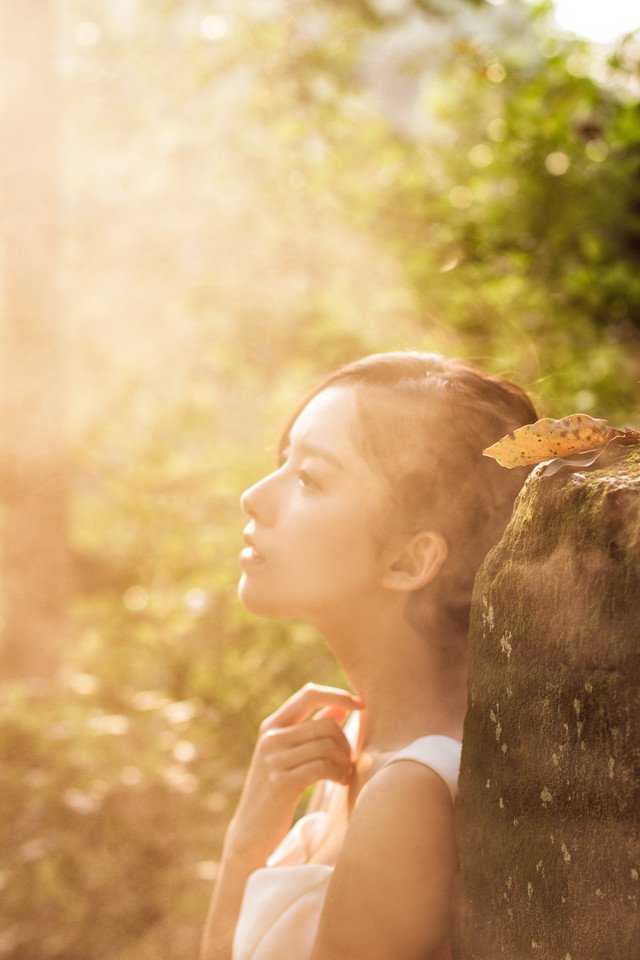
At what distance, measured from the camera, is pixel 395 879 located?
4.31ft

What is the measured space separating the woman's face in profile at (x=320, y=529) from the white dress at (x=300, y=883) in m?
0.28

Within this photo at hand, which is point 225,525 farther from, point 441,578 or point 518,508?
point 518,508

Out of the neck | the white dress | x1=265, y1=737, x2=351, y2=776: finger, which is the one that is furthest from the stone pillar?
x1=265, y1=737, x2=351, y2=776: finger

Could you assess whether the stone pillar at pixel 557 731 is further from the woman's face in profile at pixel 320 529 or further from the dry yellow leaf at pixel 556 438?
the woman's face in profile at pixel 320 529

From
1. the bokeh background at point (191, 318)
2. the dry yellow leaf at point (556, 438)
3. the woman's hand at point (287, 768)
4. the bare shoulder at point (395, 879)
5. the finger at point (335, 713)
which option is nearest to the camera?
the dry yellow leaf at point (556, 438)

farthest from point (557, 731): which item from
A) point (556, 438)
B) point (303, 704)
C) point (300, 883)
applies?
point (303, 704)

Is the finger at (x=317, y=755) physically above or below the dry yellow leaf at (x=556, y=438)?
below

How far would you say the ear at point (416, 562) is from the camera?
1593 millimetres

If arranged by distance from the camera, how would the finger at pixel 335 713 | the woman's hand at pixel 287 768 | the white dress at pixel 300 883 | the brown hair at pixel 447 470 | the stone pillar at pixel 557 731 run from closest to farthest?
the stone pillar at pixel 557 731 → the white dress at pixel 300 883 → the brown hair at pixel 447 470 → the woman's hand at pixel 287 768 → the finger at pixel 335 713

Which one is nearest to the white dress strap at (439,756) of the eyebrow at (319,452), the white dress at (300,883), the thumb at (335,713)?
the white dress at (300,883)

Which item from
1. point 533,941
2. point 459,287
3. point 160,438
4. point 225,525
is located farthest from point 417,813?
point 459,287

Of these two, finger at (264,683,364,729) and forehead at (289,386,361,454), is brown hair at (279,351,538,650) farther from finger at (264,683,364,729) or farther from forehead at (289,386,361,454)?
finger at (264,683,364,729)

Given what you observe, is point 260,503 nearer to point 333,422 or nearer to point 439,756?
point 333,422

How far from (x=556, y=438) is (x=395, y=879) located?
0.62 meters
